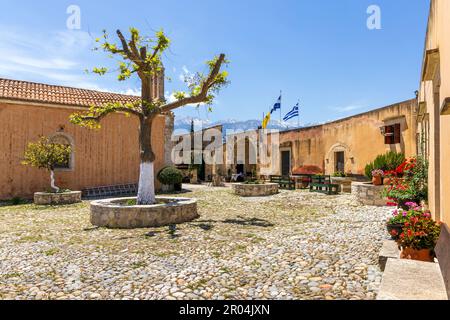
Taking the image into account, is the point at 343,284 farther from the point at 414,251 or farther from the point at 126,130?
the point at 126,130

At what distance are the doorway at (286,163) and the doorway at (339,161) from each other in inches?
155

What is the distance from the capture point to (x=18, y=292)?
3.59 m

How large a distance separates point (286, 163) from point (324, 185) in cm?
755

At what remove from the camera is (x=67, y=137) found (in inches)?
570

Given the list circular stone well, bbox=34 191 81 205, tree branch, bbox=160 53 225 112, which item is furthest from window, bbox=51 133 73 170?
tree branch, bbox=160 53 225 112

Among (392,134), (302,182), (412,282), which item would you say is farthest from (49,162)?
(392,134)

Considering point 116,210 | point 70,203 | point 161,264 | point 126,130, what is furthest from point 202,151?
point 161,264

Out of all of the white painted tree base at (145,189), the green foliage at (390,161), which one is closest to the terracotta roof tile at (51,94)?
the white painted tree base at (145,189)

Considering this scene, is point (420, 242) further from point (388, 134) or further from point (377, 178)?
point (388, 134)

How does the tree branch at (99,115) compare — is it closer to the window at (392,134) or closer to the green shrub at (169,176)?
the green shrub at (169,176)

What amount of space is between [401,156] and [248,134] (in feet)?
42.1

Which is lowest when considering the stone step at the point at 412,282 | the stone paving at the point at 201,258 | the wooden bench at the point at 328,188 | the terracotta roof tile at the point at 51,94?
the stone paving at the point at 201,258

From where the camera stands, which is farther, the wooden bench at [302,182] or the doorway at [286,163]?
the doorway at [286,163]

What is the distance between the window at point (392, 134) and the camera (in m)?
13.0
